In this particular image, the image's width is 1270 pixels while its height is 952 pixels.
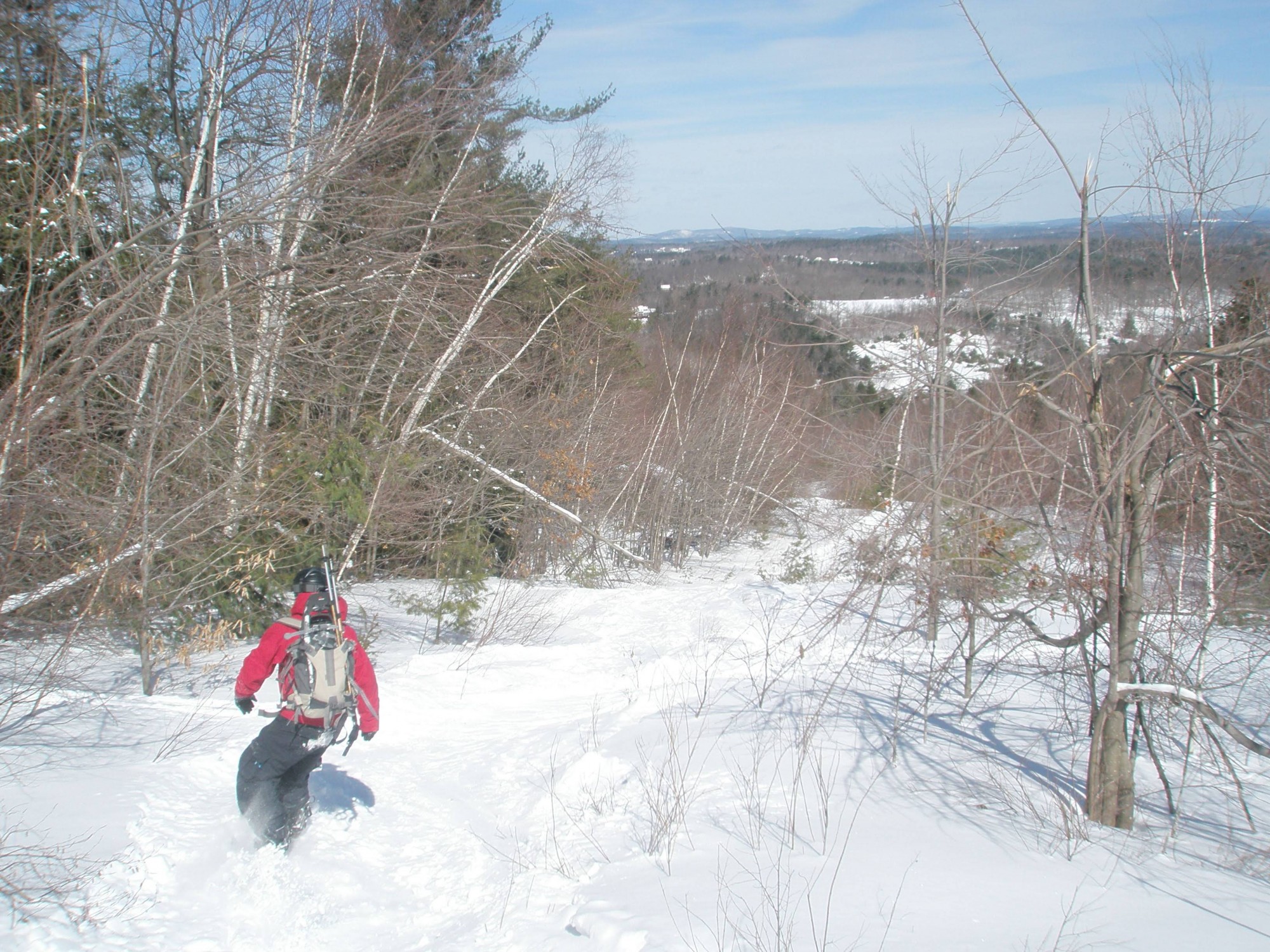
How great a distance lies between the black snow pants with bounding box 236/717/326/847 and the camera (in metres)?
4.87

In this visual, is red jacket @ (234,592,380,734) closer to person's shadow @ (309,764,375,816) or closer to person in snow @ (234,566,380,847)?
person in snow @ (234,566,380,847)

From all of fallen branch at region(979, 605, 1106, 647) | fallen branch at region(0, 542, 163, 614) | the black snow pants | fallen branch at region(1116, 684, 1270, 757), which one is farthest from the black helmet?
fallen branch at region(1116, 684, 1270, 757)

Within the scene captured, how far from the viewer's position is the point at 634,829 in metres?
5.12

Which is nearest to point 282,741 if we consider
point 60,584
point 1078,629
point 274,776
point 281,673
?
point 274,776

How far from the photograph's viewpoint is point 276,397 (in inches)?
413

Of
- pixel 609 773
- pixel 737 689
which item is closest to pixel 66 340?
pixel 609 773

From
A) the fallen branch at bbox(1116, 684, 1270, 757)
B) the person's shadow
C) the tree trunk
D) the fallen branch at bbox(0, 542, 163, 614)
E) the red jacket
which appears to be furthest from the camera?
the fallen branch at bbox(0, 542, 163, 614)

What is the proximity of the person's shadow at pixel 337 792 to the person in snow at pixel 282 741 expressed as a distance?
1.38 feet

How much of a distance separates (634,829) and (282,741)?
78.9 inches

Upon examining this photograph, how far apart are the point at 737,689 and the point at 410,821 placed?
12.9ft

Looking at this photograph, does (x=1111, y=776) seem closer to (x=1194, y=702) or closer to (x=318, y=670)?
(x=1194, y=702)

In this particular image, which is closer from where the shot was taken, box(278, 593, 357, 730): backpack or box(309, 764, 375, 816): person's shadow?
box(278, 593, 357, 730): backpack

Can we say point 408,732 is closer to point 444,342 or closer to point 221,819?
point 221,819

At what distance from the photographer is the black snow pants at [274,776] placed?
487cm
